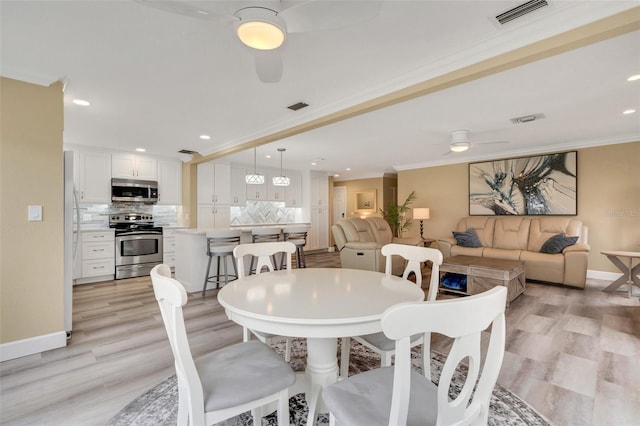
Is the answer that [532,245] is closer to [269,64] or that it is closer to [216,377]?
[269,64]

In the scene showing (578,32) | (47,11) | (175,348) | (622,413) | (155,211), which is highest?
(47,11)

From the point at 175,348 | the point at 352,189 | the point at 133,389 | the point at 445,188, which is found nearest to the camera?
the point at 175,348

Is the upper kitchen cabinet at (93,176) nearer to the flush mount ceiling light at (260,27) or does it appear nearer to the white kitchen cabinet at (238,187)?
the white kitchen cabinet at (238,187)

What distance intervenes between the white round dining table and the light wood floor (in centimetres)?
116

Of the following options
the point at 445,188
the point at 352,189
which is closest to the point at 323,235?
the point at 352,189

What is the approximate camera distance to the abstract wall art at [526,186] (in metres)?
5.19

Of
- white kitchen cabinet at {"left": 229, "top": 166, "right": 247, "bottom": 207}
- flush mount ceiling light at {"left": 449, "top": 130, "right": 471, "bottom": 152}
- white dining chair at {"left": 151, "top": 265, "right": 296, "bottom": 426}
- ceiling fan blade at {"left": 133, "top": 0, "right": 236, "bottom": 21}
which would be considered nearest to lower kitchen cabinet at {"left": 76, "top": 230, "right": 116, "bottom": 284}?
white kitchen cabinet at {"left": 229, "top": 166, "right": 247, "bottom": 207}

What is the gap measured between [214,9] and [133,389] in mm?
2369

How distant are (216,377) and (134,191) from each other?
5.50m

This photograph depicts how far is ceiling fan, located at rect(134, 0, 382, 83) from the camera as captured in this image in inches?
51.7

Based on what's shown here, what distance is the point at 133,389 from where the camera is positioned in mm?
1941

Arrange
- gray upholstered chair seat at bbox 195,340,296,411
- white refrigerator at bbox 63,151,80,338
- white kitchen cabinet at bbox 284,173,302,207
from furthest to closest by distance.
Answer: white kitchen cabinet at bbox 284,173,302,207
white refrigerator at bbox 63,151,80,338
gray upholstered chair seat at bbox 195,340,296,411

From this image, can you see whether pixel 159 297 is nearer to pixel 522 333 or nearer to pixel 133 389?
pixel 133 389

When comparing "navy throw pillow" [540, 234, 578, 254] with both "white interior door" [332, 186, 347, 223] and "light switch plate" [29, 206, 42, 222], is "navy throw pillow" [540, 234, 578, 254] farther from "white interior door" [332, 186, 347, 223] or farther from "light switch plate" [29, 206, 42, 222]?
"light switch plate" [29, 206, 42, 222]
